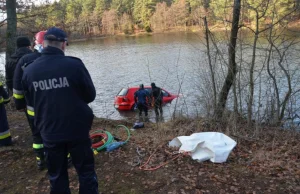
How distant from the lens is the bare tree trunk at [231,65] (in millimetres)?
7050

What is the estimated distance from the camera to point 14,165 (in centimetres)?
481

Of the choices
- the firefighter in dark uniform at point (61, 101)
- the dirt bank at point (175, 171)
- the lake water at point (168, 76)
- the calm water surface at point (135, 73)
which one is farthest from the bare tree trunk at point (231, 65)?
the calm water surface at point (135, 73)

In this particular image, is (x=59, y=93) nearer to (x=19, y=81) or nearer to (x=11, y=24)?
(x=19, y=81)

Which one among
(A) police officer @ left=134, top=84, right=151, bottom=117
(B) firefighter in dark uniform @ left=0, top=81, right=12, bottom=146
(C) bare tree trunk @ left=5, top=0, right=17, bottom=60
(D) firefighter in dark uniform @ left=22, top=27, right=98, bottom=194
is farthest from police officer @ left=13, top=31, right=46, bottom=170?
(A) police officer @ left=134, top=84, right=151, bottom=117

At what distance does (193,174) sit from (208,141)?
2.71 ft

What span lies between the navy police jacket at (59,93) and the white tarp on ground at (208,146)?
2496 millimetres

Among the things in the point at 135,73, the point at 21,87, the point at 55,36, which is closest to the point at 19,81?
the point at 21,87

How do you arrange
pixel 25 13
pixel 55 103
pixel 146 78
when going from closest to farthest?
pixel 55 103 → pixel 25 13 → pixel 146 78

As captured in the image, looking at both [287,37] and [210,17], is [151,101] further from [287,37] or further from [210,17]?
[287,37]

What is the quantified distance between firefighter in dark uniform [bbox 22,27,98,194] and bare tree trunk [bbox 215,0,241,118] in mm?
5155

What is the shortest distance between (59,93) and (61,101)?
0.26ft

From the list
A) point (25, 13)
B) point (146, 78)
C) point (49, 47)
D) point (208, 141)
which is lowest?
point (146, 78)

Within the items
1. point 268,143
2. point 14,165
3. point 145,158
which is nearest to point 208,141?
point 145,158

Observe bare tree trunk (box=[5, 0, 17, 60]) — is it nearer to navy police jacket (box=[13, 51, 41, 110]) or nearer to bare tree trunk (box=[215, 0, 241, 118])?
navy police jacket (box=[13, 51, 41, 110])
